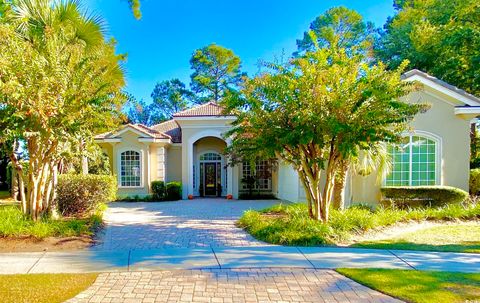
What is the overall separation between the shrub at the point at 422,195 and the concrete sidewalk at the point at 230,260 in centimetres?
771

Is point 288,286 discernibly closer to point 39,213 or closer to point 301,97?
point 301,97

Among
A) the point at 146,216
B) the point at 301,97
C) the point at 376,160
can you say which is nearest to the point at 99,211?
the point at 146,216

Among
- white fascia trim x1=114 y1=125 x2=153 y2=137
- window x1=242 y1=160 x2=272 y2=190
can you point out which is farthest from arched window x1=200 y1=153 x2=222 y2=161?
white fascia trim x1=114 y1=125 x2=153 y2=137

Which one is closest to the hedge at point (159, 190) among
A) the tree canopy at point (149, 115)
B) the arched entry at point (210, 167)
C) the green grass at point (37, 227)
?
the arched entry at point (210, 167)

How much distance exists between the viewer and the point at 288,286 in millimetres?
5320

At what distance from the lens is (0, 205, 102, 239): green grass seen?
326 inches

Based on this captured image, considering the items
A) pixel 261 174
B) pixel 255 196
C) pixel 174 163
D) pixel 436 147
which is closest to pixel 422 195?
pixel 436 147

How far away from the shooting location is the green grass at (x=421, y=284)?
15.8 feet

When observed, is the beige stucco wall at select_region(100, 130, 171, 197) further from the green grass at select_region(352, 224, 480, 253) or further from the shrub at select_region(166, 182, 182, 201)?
the green grass at select_region(352, 224, 480, 253)

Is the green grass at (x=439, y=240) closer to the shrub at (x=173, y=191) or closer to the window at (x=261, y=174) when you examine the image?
the window at (x=261, y=174)

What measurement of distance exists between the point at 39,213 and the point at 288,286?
7.98 m

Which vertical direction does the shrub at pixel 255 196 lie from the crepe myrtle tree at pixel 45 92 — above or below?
below

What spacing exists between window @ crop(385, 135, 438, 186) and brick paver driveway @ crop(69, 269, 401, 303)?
36.2ft

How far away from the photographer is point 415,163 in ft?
50.4
